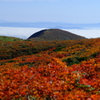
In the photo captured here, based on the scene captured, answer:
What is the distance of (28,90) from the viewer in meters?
11.5

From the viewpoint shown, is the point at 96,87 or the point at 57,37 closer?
the point at 96,87

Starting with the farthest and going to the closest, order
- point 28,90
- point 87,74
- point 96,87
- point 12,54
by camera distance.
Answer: point 12,54 → point 87,74 → point 96,87 → point 28,90

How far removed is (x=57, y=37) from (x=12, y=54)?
45412 millimetres

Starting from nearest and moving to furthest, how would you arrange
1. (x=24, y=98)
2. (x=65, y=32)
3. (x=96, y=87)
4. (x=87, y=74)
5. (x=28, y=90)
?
(x=24, y=98) → (x=28, y=90) → (x=96, y=87) → (x=87, y=74) → (x=65, y=32)

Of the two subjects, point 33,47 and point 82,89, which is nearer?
point 82,89

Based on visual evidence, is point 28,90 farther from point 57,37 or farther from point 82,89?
point 57,37

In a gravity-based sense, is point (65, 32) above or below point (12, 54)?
above

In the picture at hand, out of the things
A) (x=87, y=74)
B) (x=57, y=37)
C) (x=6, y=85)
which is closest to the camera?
(x=6, y=85)

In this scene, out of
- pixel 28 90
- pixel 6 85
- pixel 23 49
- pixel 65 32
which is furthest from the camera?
pixel 65 32

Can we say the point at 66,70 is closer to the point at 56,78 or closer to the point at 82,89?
the point at 56,78

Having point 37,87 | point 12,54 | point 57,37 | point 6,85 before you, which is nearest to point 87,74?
point 37,87

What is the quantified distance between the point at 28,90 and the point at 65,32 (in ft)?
272

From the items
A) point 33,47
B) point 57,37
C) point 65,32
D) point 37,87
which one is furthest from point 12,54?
point 65,32

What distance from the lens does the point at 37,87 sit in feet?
39.5
